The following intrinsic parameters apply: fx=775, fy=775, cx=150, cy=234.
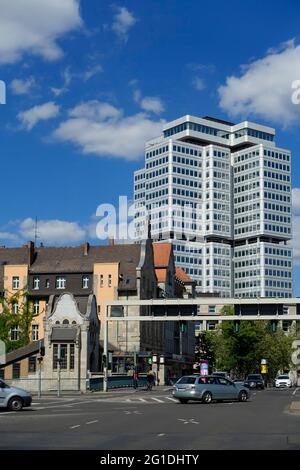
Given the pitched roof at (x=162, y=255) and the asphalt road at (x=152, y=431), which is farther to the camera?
the pitched roof at (x=162, y=255)

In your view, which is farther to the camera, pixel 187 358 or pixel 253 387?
pixel 187 358

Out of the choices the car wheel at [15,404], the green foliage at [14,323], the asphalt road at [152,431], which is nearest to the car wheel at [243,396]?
the asphalt road at [152,431]

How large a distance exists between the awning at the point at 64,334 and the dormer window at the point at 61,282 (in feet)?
52.7

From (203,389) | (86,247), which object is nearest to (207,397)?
(203,389)

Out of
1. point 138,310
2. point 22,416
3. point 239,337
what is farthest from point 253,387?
point 22,416

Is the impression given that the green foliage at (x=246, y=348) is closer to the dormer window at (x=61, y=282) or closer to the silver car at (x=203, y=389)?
the dormer window at (x=61, y=282)

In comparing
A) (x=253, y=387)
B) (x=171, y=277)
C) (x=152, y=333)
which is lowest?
(x=253, y=387)

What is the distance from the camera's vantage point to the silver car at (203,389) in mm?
39562

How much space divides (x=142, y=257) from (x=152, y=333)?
33.1ft

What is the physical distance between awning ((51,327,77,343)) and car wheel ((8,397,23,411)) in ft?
117

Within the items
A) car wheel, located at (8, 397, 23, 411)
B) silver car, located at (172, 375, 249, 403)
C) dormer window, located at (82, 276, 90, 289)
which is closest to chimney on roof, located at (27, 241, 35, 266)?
dormer window, located at (82, 276, 90, 289)

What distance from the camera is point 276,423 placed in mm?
24703

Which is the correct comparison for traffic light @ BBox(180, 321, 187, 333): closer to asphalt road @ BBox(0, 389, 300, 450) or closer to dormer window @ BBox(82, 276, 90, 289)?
dormer window @ BBox(82, 276, 90, 289)

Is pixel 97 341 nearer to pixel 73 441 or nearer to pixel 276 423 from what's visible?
pixel 276 423
